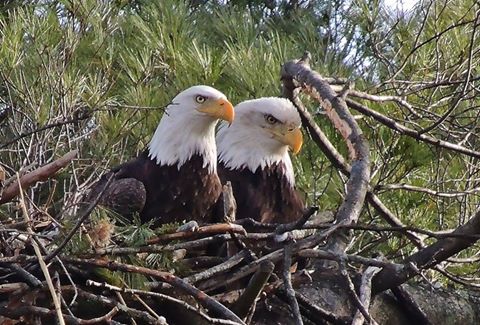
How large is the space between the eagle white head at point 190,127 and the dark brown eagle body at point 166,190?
1.5 inches

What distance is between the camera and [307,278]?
10.3ft

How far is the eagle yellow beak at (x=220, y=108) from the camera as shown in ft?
13.7

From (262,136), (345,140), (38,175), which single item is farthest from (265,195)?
(38,175)

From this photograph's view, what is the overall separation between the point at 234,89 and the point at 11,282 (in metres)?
2.02

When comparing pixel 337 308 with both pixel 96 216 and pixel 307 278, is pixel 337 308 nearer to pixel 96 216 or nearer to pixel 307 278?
pixel 307 278

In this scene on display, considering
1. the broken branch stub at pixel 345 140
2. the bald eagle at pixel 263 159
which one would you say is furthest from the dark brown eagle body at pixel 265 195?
the broken branch stub at pixel 345 140

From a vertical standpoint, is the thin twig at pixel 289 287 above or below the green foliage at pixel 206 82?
below

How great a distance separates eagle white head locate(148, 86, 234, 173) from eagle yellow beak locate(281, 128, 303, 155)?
274mm

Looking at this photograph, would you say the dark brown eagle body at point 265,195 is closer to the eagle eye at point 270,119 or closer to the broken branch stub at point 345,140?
the eagle eye at point 270,119

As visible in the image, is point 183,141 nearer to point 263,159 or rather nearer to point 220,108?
point 220,108

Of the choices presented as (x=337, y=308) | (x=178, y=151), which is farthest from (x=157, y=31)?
(x=337, y=308)

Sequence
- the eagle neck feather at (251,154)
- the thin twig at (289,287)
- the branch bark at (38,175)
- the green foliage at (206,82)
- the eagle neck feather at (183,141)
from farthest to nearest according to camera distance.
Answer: the eagle neck feather at (251,154) → the eagle neck feather at (183,141) → the green foliage at (206,82) → the branch bark at (38,175) → the thin twig at (289,287)

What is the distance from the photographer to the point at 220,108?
13.7 ft

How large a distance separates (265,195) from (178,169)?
353 mm
